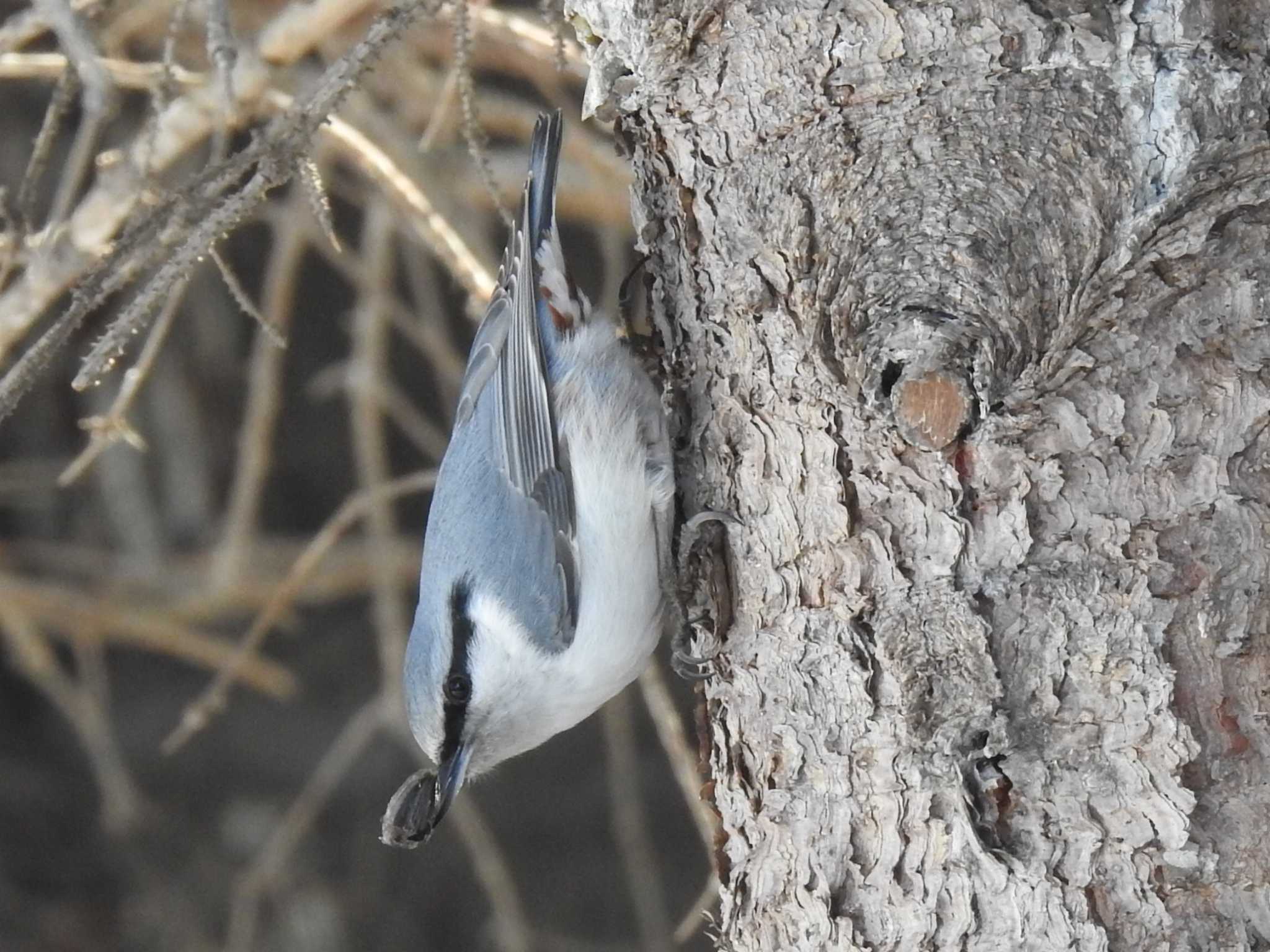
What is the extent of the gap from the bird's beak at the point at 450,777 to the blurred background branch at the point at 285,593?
558mm

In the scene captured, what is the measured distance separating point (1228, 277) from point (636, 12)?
0.66 meters

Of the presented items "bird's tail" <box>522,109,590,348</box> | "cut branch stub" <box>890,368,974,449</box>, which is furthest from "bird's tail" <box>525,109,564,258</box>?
"cut branch stub" <box>890,368,974,449</box>

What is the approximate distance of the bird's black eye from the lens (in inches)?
81.2

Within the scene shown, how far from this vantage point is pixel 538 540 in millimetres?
2180

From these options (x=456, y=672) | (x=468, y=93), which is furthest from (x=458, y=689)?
(x=468, y=93)

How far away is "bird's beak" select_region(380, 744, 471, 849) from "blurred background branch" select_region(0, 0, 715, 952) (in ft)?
1.85

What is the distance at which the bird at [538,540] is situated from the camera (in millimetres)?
2039

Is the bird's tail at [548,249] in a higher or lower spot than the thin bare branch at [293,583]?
higher

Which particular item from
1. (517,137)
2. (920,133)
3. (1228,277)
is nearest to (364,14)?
(517,137)

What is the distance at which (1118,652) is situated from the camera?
4.62ft

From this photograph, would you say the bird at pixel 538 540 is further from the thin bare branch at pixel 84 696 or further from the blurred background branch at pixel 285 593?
the thin bare branch at pixel 84 696

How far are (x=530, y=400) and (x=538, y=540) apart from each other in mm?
219

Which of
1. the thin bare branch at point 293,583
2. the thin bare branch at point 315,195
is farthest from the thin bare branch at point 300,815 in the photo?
the thin bare branch at point 315,195

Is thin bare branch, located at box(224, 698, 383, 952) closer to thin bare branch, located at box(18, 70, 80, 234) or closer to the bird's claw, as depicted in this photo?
the bird's claw
